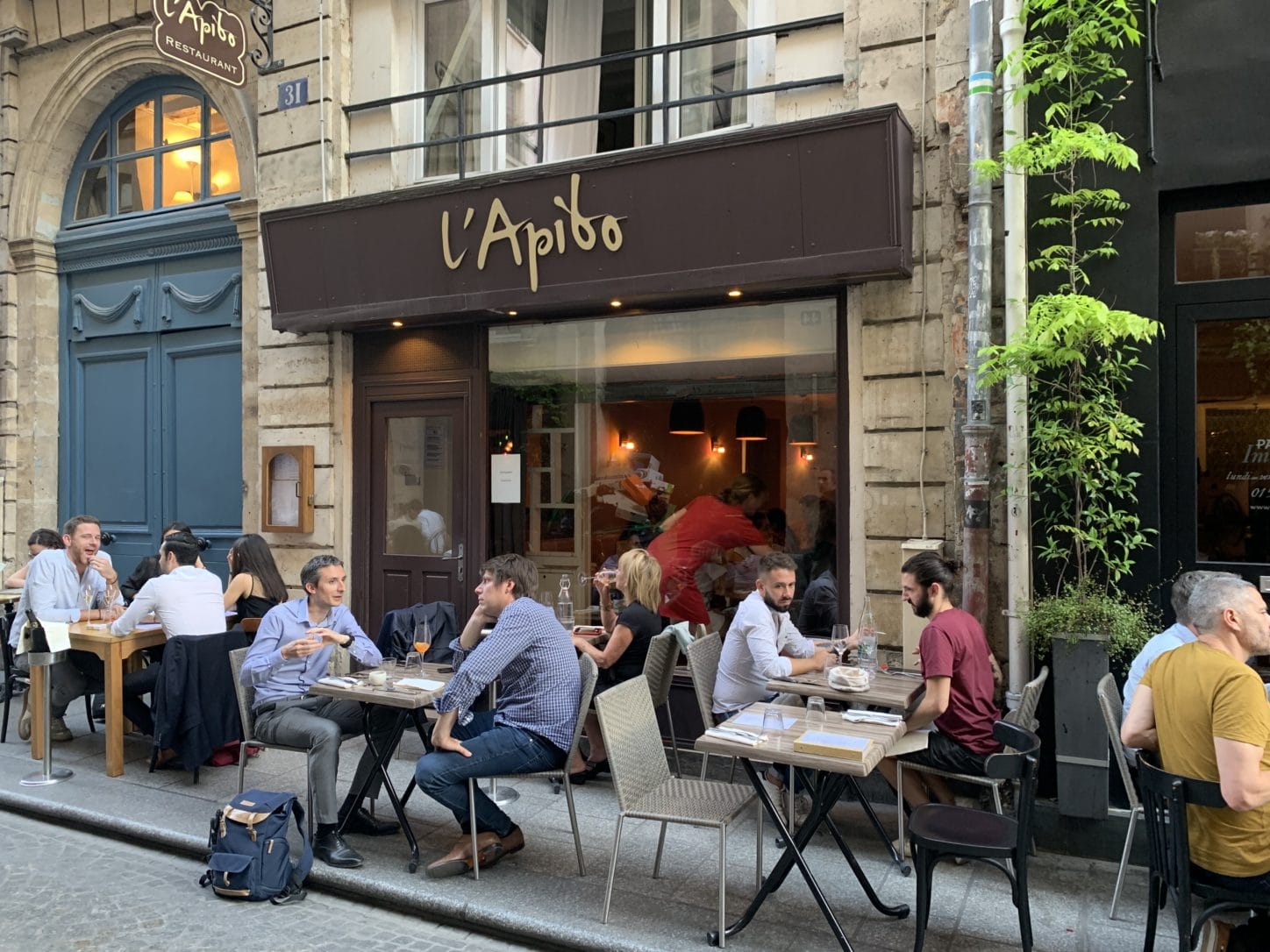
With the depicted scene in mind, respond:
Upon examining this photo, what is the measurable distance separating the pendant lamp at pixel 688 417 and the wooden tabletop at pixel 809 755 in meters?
2.95

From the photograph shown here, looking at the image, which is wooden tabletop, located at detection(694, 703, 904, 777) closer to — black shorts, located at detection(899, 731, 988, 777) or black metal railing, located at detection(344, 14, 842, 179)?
black shorts, located at detection(899, 731, 988, 777)

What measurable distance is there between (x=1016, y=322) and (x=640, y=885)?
361 centimetres

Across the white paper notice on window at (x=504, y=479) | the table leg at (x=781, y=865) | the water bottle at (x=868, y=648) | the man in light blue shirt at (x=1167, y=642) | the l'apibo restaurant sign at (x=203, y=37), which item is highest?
the l'apibo restaurant sign at (x=203, y=37)

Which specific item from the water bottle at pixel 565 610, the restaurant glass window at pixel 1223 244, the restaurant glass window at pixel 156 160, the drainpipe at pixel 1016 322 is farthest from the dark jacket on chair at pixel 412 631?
the restaurant glass window at pixel 156 160

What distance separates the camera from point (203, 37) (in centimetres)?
797

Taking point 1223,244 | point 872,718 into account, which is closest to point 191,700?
point 872,718

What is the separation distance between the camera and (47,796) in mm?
5656

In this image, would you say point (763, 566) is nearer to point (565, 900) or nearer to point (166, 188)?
point (565, 900)

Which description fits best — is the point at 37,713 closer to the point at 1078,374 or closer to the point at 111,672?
the point at 111,672

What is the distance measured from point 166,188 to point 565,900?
27.6 ft

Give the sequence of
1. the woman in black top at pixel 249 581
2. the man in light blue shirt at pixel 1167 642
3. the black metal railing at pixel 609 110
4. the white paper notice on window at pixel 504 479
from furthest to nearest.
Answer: the white paper notice on window at pixel 504 479
the woman in black top at pixel 249 581
the black metal railing at pixel 609 110
the man in light blue shirt at pixel 1167 642

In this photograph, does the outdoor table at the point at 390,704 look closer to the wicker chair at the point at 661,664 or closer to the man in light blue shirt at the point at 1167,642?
the wicker chair at the point at 661,664

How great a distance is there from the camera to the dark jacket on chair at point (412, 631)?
5820 mm

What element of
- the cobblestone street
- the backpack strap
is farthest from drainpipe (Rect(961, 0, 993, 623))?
the backpack strap
